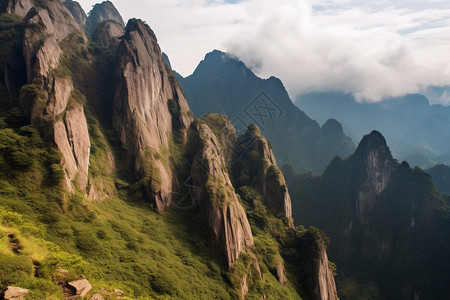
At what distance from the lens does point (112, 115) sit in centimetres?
4366

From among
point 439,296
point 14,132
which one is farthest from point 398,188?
point 14,132

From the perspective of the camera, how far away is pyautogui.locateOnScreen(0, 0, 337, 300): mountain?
760 inches

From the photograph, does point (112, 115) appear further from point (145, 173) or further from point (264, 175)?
point (264, 175)

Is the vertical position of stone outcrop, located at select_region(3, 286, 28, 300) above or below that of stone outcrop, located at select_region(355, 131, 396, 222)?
below

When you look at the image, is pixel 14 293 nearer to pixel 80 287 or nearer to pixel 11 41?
pixel 80 287

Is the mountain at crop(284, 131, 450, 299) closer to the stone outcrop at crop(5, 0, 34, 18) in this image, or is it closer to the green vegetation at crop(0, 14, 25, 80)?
the green vegetation at crop(0, 14, 25, 80)

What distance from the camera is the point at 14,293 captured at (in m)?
10.4

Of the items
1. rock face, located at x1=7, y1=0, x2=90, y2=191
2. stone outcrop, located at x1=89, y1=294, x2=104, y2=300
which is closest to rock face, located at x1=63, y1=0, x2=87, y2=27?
rock face, located at x1=7, y1=0, x2=90, y2=191

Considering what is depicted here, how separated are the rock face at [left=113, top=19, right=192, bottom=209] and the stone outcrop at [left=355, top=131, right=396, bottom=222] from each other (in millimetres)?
72191

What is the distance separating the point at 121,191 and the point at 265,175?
3275 centimetres

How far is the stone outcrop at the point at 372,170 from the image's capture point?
94125 millimetres

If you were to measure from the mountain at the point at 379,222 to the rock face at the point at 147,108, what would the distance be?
205 ft

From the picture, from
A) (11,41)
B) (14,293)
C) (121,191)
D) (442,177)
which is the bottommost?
(14,293)

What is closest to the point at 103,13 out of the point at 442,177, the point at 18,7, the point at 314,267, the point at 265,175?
the point at 18,7
